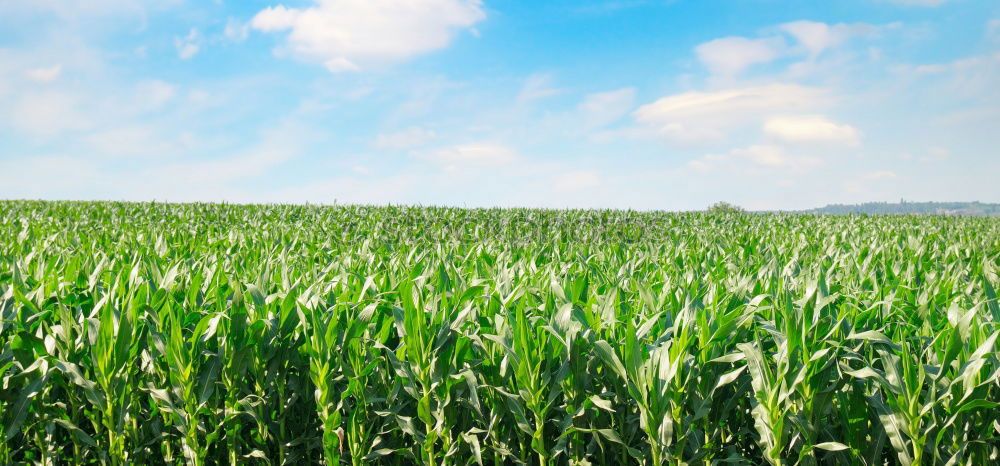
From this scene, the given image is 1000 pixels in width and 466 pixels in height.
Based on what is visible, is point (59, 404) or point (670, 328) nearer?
point (670, 328)

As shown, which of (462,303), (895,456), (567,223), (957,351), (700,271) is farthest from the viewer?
(567,223)

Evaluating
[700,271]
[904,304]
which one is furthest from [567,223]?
[904,304]

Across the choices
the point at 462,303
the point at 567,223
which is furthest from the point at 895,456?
the point at 567,223

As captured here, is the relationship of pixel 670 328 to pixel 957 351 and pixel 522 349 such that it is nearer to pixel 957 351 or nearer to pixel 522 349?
pixel 522 349

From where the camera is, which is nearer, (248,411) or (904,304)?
(248,411)

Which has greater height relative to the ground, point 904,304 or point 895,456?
point 904,304

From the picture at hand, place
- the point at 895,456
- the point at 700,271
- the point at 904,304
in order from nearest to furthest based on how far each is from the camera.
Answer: the point at 895,456, the point at 904,304, the point at 700,271

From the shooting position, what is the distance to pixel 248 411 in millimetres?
3049

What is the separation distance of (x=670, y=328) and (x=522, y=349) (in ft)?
2.40

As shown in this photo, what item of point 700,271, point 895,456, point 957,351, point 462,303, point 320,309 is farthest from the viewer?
point 700,271

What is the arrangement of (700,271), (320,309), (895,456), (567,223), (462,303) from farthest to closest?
1. (567,223)
2. (700,271)
3. (462,303)
4. (320,309)
5. (895,456)

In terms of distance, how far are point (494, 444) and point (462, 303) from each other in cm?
84

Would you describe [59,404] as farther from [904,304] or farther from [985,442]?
[904,304]

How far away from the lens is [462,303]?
3.51 metres
